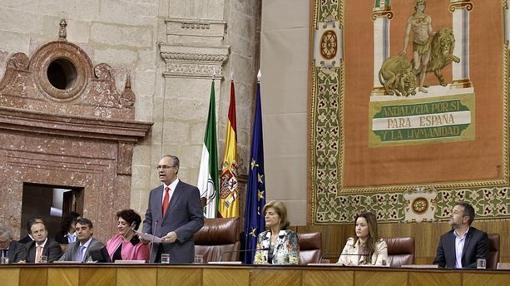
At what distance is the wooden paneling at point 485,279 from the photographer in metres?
7.15

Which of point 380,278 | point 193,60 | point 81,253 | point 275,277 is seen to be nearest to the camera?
point 380,278

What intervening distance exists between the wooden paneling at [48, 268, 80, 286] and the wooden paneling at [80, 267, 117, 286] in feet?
0.12

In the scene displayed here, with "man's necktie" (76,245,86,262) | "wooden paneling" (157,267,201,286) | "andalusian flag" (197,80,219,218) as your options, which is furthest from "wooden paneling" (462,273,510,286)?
"andalusian flag" (197,80,219,218)

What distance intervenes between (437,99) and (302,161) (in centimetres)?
134

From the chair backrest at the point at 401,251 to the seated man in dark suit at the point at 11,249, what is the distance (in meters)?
2.61

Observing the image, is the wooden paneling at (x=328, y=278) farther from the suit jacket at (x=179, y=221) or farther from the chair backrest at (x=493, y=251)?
the chair backrest at (x=493, y=251)

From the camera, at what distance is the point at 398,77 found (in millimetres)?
10547

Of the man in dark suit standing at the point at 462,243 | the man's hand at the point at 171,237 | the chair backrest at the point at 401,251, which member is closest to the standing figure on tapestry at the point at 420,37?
the chair backrest at the point at 401,251

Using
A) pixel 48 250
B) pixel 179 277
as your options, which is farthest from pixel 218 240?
pixel 179 277

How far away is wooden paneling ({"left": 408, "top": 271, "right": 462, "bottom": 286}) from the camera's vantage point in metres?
7.21

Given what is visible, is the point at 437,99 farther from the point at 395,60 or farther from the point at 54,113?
the point at 54,113

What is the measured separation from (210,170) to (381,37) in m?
1.86

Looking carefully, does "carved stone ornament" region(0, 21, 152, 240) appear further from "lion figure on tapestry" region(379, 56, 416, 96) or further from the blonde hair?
the blonde hair

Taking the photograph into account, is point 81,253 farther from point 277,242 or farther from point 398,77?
point 398,77
